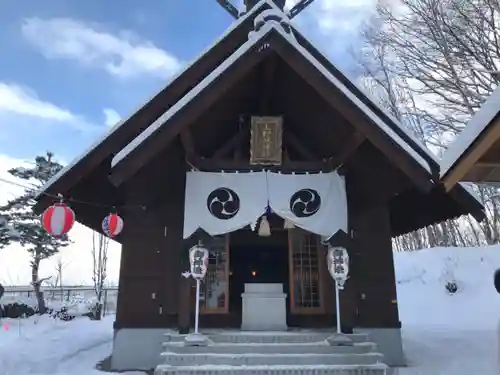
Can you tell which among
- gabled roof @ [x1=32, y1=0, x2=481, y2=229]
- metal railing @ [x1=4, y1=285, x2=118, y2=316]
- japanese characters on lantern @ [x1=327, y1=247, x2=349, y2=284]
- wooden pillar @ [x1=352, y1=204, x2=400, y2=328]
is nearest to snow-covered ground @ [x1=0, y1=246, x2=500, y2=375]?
wooden pillar @ [x1=352, y1=204, x2=400, y2=328]

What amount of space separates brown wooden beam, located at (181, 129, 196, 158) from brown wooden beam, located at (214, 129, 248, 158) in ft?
2.06

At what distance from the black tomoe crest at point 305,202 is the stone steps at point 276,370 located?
246 cm

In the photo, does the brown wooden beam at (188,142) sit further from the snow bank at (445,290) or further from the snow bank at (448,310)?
the snow bank at (445,290)

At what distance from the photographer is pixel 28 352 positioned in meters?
8.29

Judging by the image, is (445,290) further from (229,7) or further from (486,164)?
(486,164)

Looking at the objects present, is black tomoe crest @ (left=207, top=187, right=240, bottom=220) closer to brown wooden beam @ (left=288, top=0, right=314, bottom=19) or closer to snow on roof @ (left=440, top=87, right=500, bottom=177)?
snow on roof @ (left=440, top=87, right=500, bottom=177)

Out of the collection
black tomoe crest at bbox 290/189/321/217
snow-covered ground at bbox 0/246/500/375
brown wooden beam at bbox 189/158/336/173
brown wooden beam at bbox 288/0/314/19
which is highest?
brown wooden beam at bbox 288/0/314/19

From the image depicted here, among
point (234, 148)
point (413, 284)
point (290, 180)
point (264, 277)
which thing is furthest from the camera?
point (413, 284)

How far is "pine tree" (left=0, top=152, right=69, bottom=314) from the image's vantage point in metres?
17.0

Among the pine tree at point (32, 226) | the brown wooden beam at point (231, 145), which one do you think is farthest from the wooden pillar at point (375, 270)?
the pine tree at point (32, 226)

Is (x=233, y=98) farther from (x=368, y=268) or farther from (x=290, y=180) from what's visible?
(x=368, y=268)

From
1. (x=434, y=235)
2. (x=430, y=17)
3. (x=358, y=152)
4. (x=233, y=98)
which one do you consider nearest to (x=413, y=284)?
(x=434, y=235)

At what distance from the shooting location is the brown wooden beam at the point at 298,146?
7742mm

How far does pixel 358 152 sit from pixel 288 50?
2339 mm
